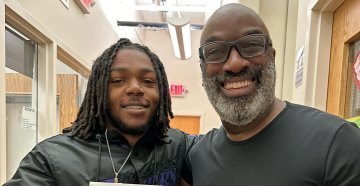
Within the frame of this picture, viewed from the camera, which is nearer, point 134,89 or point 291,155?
point 291,155

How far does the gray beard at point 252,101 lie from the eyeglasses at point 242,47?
0.16 ft

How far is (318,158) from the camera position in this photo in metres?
0.92

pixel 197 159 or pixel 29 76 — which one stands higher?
pixel 29 76

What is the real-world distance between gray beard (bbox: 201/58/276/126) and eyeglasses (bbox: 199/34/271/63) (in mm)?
49

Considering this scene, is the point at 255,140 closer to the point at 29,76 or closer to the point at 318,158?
the point at 318,158

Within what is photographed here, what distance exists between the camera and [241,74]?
3.49ft

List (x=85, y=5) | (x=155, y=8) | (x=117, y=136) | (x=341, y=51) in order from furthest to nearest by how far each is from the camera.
Result: (x=155, y=8) < (x=85, y=5) < (x=341, y=51) < (x=117, y=136)

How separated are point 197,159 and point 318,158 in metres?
0.43

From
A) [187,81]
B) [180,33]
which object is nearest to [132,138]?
[180,33]

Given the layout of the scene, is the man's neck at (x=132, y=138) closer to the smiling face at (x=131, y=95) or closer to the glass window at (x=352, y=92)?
the smiling face at (x=131, y=95)

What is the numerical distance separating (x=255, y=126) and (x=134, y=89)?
0.42 metres

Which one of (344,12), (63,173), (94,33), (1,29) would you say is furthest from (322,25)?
(94,33)

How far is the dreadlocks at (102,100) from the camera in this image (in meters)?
1.20

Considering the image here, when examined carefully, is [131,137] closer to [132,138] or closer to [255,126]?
[132,138]
